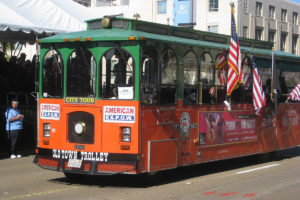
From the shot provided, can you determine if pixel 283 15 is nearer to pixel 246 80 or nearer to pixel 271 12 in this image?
pixel 271 12

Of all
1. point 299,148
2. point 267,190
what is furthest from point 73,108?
point 299,148

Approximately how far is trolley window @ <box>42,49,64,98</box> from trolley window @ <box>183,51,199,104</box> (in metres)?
2.48

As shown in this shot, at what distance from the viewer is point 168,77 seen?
416 inches

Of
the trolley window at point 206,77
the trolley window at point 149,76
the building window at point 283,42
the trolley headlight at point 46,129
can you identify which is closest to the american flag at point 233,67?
the trolley window at point 206,77

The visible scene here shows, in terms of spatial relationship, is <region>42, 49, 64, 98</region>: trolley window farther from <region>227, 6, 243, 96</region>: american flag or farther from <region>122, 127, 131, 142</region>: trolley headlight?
<region>227, 6, 243, 96</region>: american flag

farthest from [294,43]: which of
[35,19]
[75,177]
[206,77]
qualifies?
[75,177]

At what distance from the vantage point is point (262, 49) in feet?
48.1

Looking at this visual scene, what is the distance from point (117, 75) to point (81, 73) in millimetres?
777

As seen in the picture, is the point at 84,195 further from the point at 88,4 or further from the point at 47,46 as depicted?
the point at 88,4

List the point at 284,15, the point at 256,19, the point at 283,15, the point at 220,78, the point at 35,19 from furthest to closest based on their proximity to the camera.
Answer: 1. the point at 284,15
2. the point at 283,15
3. the point at 256,19
4. the point at 35,19
5. the point at 220,78

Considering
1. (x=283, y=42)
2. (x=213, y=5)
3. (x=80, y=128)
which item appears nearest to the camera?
(x=80, y=128)

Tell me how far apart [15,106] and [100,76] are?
5.80m

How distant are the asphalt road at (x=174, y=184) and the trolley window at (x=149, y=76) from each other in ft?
5.35

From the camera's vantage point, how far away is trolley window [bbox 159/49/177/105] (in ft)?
34.1
